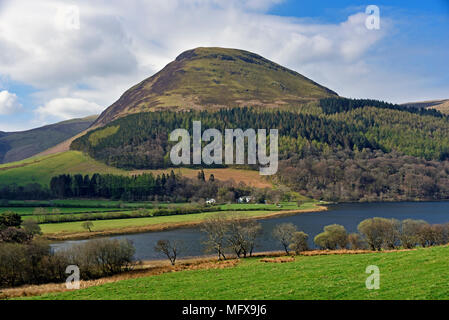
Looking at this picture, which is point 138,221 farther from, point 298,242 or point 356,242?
point 356,242

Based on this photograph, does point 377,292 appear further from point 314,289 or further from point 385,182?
point 385,182

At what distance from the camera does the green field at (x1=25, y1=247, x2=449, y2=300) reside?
1891 centimetres

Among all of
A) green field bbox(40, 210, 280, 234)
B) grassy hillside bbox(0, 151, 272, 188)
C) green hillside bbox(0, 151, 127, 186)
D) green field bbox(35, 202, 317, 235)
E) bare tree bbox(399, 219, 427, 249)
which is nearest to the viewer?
bare tree bbox(399, 219, 427, 249)

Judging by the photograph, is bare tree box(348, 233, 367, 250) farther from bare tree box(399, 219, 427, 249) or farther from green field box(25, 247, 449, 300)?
green field box(25, 247, 449, 300)

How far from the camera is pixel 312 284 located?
22156 mm

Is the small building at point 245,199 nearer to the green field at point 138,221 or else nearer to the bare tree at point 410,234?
the green field at point 138,221

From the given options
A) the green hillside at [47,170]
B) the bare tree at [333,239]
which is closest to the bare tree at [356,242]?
the bare tree at [333,239]

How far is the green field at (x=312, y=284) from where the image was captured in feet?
62.0

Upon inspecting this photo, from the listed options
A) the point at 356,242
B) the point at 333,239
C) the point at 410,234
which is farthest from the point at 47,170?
the point at 410,234

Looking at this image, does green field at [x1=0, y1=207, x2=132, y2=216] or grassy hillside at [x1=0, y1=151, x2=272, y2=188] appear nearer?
green field at [x1=0, y1=207, x2=132, y2=216]

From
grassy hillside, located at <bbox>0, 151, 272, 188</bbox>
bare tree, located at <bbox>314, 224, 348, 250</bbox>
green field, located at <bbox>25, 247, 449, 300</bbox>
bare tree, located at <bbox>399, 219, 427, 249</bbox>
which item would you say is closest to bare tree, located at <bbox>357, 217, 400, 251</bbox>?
bare tree, located at <bbox>399, 219, 427, 249</bbox>

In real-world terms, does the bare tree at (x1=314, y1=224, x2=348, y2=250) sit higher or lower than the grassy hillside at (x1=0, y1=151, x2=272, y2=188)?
lower
